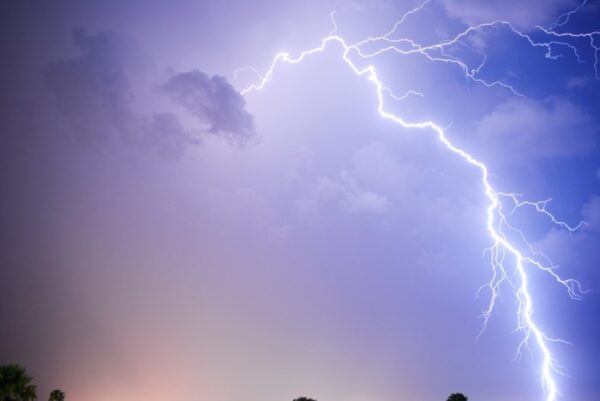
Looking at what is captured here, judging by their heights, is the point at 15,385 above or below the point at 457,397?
below

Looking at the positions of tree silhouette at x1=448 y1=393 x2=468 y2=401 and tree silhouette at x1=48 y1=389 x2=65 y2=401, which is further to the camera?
tree silhouette at x1=48 y1=389 x2=65 y2=401

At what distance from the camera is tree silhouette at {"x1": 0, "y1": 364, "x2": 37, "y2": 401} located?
15.7m

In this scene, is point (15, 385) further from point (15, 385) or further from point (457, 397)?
point (457, 397)

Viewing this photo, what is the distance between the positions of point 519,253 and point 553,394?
8.89 metres

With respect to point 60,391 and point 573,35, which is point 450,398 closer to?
point 60,391

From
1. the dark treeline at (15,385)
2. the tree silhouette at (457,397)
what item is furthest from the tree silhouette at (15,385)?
the tree silhouette at (457,397)

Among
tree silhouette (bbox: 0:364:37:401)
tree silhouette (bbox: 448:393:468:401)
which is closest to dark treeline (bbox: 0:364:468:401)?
tree silhouette (bbox: 0:364:37:401)

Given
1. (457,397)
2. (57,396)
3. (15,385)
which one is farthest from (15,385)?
(457,397)

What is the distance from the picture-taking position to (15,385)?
16.0 m

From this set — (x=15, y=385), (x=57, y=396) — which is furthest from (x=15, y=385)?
(x=57, y=396)

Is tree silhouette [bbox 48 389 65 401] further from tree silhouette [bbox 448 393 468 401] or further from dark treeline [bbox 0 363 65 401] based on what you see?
tree silhouette [bbox 448 393 468 401]

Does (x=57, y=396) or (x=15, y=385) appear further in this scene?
(x=57, y=396)

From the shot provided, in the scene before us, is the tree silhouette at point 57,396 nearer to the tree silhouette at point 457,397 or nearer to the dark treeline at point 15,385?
the dark treeline at point 15,385

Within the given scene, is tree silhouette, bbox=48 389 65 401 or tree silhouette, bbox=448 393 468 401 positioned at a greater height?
tree silhouette, bbox=448 393 468 401
